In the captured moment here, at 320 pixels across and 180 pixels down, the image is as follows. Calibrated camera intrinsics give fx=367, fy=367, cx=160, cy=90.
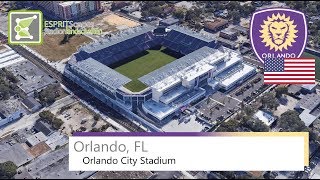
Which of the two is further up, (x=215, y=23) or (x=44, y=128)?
(x=215, y=23)

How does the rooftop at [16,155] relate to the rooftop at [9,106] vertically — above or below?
below

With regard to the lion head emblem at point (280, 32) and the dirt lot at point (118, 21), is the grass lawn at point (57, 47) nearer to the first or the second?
the dirt lot at point (118, 21)

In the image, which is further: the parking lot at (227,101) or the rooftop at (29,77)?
the rooftop at (29,77)

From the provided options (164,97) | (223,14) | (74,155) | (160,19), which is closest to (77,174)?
(74,155)

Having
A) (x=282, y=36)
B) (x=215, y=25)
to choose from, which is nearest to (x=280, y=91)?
(x=282, y=36)

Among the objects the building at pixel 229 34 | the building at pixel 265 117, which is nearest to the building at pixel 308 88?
the building at pixel 265 117

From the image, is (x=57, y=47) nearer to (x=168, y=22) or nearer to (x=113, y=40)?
(x=113, y=40)

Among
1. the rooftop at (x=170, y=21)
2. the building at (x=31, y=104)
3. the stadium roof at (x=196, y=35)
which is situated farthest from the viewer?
the rooftop at (x=170, y=21)
